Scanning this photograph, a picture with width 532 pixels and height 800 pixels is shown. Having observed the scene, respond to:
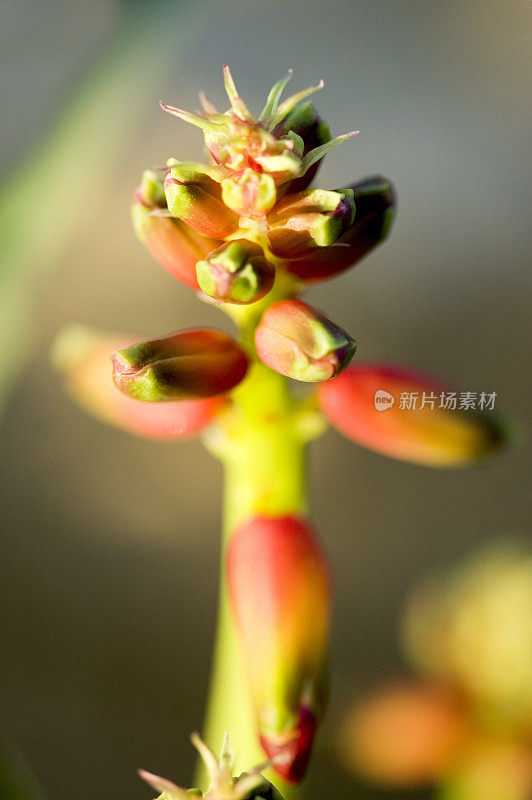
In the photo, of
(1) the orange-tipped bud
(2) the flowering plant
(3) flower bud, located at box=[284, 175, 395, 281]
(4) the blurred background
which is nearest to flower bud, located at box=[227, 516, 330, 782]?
(2) the flowering plant

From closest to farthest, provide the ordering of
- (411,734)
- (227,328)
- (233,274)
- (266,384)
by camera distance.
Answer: (233,274), (266,384), (411,734), (227,328)

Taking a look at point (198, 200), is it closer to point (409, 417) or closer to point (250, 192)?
point (250, 192)

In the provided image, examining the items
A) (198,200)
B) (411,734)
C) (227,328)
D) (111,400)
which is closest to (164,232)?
(198,200)

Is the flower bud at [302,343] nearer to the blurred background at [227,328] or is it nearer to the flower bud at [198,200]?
the flower bud at [198,200]

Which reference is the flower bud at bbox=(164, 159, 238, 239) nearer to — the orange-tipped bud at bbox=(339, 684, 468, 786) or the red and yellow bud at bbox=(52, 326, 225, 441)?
the red and yellow bud at bbox=(52, 326, 225, 441)

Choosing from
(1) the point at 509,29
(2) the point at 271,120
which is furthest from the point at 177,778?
(1) the point at 509,29

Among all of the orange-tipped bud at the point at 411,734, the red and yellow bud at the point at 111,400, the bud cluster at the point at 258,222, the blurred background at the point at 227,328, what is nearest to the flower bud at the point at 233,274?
the bud cluster at the point at 258,222
